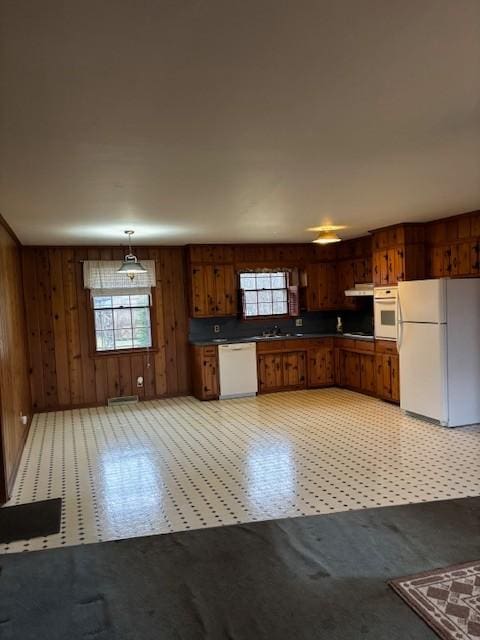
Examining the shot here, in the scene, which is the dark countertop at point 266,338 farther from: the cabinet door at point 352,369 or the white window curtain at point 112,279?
the white window curtain at point 112,279

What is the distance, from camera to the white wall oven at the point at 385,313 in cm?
670

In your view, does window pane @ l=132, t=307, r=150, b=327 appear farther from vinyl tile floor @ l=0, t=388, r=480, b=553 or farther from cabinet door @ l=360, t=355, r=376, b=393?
cabinet door @ l=360, t=355, r=376, b=393

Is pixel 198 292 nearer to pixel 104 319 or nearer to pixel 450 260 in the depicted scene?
pixel 104 319

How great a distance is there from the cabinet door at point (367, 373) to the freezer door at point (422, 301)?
53.0 inches

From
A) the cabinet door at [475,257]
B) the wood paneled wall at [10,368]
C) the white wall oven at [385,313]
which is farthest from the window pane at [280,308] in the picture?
the wood paneled wall at [10,368]

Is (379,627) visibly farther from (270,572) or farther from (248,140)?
(248,140)

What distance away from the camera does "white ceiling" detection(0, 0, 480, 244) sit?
160 cm

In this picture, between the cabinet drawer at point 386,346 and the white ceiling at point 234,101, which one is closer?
the white ceiling at point 234,101

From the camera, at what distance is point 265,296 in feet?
28.4

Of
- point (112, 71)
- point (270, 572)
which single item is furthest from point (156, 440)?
point (112, 71)

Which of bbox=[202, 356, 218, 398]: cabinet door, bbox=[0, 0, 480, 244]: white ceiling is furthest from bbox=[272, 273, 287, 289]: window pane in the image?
bbox=[0, 0, 480, 244]: white ceiling

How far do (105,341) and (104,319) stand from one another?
35 centimetres

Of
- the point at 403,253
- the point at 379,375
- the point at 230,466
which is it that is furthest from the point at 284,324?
the point at 230,466

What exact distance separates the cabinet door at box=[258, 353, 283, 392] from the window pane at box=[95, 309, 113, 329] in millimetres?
2440
